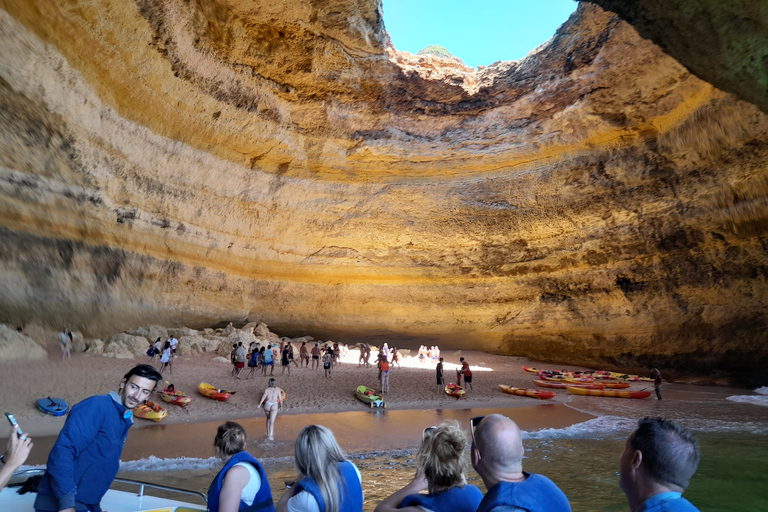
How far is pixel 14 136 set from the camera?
12.8 meters

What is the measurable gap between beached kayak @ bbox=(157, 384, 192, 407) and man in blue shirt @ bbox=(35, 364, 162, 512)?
9.87m

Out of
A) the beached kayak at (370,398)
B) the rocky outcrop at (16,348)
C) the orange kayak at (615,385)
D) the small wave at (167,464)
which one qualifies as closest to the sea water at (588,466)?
the small wave at (167,464)

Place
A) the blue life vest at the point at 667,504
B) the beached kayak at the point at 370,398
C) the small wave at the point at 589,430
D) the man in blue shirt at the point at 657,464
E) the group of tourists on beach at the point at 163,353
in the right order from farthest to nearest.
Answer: the group of tourists on beach at the point at 163,353, the beached kayak at the point at 370,398, the small wave at the point at 589,430, the man in blue shirt at the point at 657,464, the blue life vest at the point at 667,504

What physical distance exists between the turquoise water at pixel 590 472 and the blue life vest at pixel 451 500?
433cm

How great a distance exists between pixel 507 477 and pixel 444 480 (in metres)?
0.42

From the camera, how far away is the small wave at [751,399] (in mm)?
13703

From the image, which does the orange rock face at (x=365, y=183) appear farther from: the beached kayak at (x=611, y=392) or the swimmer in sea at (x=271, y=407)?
the swimmer in sea at (x=271, y=407)

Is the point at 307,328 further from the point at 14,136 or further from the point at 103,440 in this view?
the point at 103,440

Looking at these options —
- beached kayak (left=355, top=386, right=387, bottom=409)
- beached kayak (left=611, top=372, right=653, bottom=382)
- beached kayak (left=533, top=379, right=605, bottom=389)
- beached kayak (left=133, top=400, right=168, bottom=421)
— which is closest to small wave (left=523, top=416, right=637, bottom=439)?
beached kayak (left=355, top=386, right=387, bottom=409)

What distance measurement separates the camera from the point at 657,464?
168cm

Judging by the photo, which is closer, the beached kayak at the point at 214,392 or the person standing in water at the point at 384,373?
the beached kayak at the point at 214,392

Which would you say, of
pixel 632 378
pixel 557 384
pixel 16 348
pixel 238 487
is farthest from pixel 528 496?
pixel 632 378

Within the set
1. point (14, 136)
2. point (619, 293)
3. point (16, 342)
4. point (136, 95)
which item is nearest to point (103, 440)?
point (16, 342)

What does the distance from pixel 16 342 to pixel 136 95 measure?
862 cm
